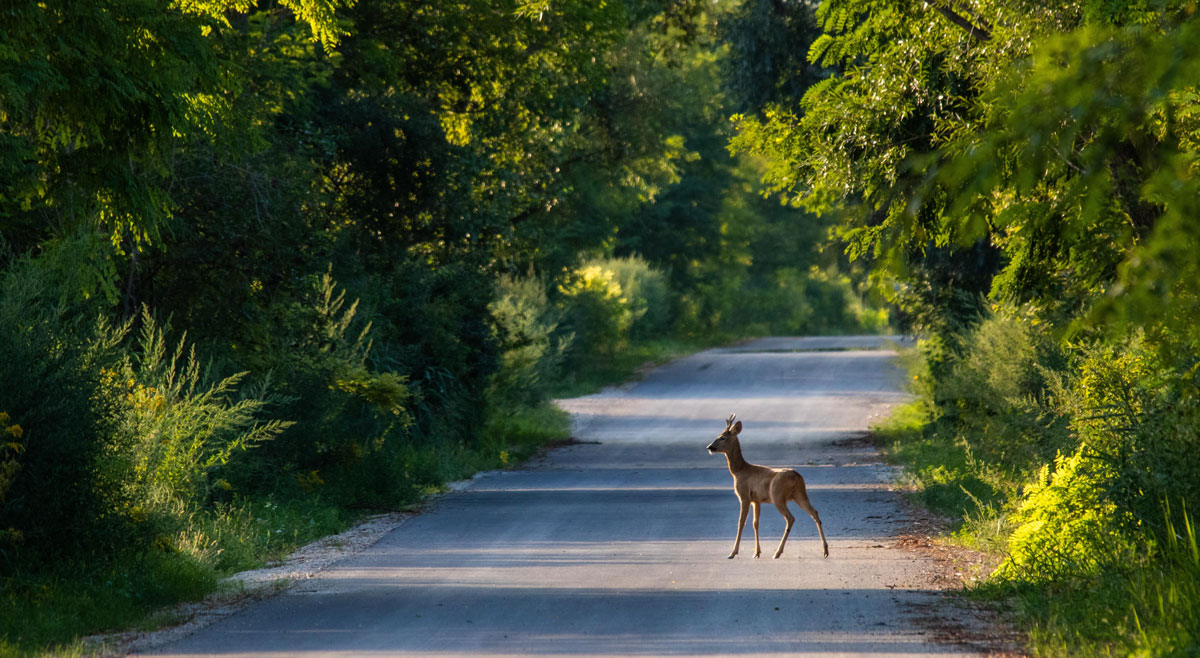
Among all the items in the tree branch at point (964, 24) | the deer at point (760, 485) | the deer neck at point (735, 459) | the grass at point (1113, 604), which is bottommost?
the grass at point (1113, 604)

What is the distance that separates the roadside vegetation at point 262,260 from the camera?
953 centimetres

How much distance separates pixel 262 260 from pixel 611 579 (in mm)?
7824

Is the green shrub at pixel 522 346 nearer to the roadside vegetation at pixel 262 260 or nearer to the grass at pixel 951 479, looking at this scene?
the roadside vegetation at pixel 262 260

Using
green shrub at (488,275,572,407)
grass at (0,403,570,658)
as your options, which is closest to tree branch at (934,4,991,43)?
grass at (0,403,570,658)

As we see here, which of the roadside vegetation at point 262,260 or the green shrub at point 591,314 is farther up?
the roadside vegetation at point 262,260

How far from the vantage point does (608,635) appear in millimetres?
8102

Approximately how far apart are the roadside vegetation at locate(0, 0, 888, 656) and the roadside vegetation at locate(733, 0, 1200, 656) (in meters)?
5.35

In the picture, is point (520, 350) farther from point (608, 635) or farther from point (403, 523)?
point (608, 635)

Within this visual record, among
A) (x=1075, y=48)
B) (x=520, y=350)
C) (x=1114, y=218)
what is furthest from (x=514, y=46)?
(x=1075, y=48)

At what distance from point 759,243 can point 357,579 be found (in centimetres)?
7261

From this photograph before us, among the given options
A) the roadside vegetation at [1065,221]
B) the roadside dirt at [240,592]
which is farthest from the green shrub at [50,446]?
the roadside vegetation at [1065,221]

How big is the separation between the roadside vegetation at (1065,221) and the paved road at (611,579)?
1.09 metres

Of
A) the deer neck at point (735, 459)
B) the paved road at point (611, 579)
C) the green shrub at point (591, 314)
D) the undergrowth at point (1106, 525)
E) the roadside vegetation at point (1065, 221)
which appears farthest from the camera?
the green shrub at point (591, 314)

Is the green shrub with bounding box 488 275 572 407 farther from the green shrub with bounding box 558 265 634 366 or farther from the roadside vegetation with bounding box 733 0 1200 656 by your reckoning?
the roadside vegetation with bounding box 733 0 1200 656
